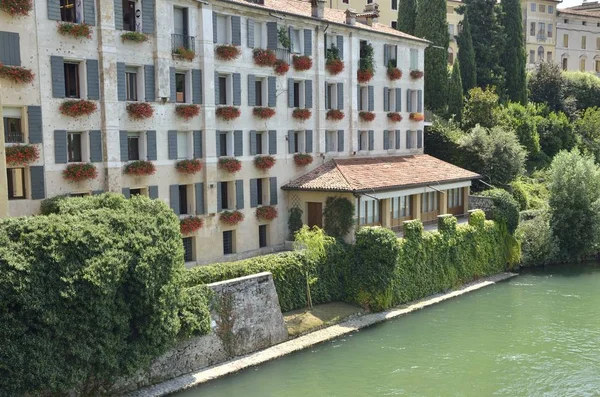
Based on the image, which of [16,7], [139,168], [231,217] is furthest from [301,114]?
[16,7]

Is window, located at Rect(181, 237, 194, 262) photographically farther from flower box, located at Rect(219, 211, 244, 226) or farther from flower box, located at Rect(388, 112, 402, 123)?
flower box, located at Rect(388, 112, 402, 123)

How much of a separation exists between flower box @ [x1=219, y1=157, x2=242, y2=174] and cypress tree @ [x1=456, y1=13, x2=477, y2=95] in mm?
29582

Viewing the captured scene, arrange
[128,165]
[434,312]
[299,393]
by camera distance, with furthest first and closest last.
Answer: [434,312] < [128,165] < [299,393]

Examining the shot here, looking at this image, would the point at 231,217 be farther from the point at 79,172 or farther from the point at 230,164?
the point at 79,172

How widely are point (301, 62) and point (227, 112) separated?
5.77 metres

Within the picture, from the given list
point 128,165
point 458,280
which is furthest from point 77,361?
point 458,280

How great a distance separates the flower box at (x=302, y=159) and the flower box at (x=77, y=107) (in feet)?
38.7

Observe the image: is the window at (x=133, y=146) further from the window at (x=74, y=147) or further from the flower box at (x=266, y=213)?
the flower box at (x=266, y=213)

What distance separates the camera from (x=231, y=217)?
30.9 meters

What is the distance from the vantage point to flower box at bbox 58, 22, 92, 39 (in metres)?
24.4

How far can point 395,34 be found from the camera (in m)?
40.2

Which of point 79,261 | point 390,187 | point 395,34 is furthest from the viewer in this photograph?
point 395,34

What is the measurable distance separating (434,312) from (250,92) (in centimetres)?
1328

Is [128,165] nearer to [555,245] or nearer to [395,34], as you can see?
[395,34]
